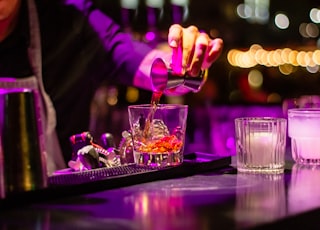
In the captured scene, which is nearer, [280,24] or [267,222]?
[267,222]

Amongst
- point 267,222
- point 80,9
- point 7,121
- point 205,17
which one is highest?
point 205,17

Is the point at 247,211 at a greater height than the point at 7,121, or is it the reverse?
the point at 7,121

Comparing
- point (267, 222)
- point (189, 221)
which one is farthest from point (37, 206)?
point (267, 222)

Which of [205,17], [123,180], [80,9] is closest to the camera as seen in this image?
[123,180]

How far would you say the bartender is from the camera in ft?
6.95

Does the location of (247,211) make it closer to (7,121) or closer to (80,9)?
(7,121)

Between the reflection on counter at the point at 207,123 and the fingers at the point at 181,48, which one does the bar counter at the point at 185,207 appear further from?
the reflection on counter at the point at 207,123

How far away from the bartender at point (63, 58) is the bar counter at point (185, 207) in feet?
3.00

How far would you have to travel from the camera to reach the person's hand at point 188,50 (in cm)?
153

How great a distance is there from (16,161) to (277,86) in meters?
10.7

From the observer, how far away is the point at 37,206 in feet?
3.62

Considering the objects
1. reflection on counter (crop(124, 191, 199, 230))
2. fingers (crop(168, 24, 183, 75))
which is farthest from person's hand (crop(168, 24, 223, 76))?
reflection on counter (crop(124, 191, 199, 230))

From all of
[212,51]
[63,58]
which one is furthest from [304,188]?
[63,58]

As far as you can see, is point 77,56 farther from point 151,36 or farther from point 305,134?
point 151,36
